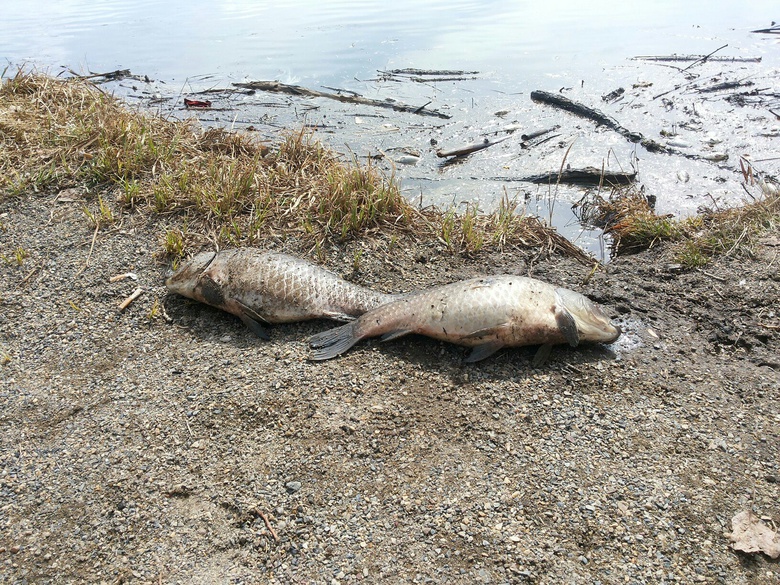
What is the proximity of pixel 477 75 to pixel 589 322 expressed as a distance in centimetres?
753

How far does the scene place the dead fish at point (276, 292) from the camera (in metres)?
4.52

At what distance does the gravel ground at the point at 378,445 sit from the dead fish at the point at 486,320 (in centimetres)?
13

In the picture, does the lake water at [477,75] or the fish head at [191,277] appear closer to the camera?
the fish head at [191,277]

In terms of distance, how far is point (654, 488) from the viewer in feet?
10.9

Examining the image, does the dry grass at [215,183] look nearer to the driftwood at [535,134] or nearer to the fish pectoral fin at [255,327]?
the fish pectoral fin at [255,327]

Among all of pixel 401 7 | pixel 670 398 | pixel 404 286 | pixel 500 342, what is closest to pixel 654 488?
pixel 670 398

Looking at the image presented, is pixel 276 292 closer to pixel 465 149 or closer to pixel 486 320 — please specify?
pixel 486 320

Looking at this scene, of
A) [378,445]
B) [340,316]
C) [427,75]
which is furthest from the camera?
[427,75]

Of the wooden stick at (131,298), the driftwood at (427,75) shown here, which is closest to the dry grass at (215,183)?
the wooden stick at (131,298)

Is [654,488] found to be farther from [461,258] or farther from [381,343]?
[461,258]

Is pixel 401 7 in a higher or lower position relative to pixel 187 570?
higher

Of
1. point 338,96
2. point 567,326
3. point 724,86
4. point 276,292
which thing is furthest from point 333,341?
point 724,86

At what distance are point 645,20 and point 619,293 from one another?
11274 mm

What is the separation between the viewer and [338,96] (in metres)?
9.88
